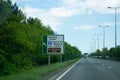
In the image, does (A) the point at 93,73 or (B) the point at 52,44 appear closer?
(A) the point at 93,73

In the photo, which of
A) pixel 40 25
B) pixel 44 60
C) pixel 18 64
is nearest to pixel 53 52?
pixel 18 64

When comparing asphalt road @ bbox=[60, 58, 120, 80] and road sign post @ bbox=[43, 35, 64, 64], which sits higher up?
road sign post @ bbox=[43, 35, 64, 64]

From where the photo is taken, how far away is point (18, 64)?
48.7 meters

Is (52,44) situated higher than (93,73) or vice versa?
(52,44)

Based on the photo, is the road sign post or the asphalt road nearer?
the asphalt road

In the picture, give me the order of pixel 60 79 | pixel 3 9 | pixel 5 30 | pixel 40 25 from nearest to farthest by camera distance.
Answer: pixel 60 79, pixel 3 9, pixel 5 30, pixel 40 25

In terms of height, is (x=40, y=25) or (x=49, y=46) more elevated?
(x=40, y=25)

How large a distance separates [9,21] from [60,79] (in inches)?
764

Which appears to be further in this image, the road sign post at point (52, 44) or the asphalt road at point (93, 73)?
the road sign post at point (52, 44)

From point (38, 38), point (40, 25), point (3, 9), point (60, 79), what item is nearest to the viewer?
point (60, 79)

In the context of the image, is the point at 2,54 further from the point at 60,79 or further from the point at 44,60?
the point at 44,60

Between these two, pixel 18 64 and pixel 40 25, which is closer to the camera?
pixel 18 64

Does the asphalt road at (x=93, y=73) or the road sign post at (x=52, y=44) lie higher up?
the road sign post at (x=52, y=44)

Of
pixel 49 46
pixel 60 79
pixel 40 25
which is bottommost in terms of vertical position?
pixel 60 79
